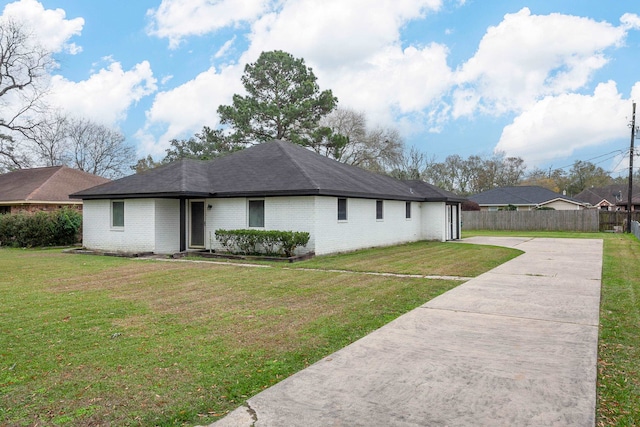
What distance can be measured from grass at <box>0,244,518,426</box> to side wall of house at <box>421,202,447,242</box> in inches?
471

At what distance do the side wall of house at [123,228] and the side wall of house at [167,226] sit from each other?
0.17m

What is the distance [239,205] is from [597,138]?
29.7 meters

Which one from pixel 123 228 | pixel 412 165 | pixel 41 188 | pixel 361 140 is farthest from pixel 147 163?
pixel 123 228

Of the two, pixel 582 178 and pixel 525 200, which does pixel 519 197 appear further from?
pixel 582 178

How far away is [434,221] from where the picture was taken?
2250 centimetres

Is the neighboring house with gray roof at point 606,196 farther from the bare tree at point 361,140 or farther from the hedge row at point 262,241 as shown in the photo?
the hedge row at point 262,241

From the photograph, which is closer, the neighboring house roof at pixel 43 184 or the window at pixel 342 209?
the window at pixel 342 209

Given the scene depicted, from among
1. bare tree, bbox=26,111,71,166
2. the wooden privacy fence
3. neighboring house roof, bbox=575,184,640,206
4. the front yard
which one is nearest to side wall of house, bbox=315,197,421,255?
the front yard

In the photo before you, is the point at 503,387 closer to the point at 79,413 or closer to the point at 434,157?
the point at 79,413

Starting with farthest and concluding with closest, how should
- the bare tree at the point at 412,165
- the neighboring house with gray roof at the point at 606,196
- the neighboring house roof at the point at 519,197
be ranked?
the neighboring house with gray roof at the point at 606,196, the bare tree at the point at 412,165, the neighboring house roof at the point at 519,197

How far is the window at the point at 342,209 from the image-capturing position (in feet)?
50.4

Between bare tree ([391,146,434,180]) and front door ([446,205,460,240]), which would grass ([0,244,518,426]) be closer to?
front door ([446,205,460,240])

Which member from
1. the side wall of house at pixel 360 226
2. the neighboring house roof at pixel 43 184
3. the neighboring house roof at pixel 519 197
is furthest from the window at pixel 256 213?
the neighboring house roof at pixel 519 197

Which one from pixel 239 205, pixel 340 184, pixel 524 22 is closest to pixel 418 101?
pixel 524 22
